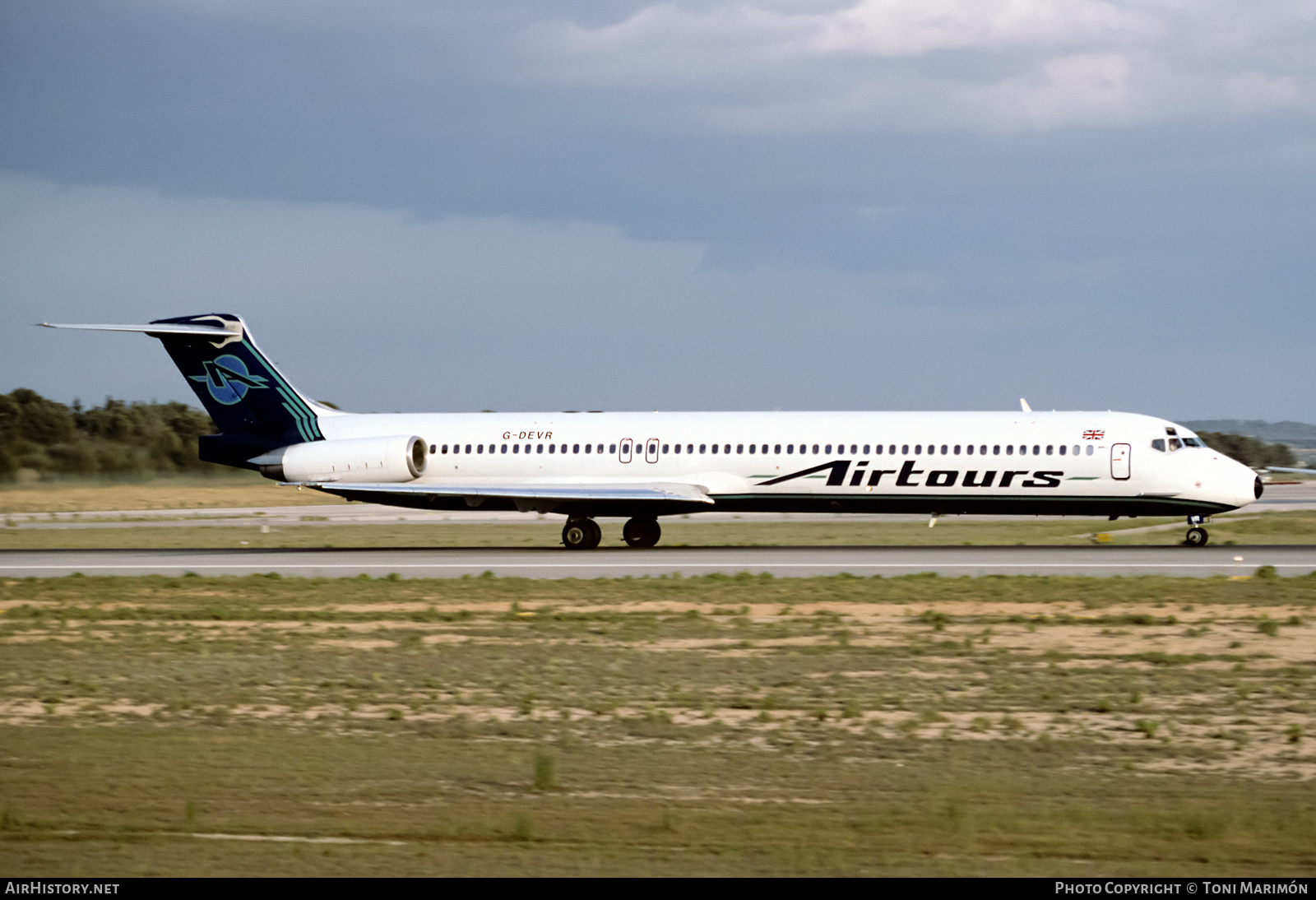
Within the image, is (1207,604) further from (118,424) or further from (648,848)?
(118,424)

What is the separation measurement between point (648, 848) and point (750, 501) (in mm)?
25034

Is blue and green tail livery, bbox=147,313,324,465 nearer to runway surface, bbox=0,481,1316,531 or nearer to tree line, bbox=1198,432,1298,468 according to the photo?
runway surface, bbox=0,481,1316,531

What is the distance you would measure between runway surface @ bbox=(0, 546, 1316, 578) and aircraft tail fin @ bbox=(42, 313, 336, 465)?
3550 mm

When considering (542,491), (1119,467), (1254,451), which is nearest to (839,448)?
(1119,467)

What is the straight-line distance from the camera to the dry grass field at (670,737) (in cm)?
835

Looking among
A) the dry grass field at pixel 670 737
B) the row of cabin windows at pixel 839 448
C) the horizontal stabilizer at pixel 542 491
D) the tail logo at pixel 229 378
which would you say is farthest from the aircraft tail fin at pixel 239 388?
the dry grass field at pixel 670 737

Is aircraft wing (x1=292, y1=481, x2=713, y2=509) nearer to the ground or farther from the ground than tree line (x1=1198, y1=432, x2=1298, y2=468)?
nearer to the ground

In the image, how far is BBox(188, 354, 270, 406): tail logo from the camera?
37.0m

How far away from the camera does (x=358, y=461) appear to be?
3475 centimetres

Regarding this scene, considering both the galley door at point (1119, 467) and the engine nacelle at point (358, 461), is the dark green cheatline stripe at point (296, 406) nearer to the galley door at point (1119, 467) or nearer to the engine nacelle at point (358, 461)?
the engine nacelle at point (358, 461)

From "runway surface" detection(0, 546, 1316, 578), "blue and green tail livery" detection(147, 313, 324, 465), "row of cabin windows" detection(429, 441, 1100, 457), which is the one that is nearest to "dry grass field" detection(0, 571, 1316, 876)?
"runway surface" detection(0, 546, 1316, 578)

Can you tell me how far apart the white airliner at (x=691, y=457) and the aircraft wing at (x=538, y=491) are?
0.17 feet

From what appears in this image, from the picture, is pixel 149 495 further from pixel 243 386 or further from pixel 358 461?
pixel 358 461

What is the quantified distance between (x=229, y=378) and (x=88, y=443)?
25.9 m
